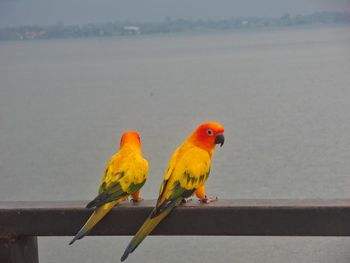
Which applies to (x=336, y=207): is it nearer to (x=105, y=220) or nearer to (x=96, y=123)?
(x=105, y=220)

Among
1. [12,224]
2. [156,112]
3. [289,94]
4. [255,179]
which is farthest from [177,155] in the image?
[289,94]

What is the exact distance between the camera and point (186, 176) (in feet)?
9.43

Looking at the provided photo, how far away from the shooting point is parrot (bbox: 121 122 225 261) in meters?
2.45

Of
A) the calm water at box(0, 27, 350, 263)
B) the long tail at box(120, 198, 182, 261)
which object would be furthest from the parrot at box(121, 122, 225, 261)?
the calm water at box(0, 27, 350, 263)

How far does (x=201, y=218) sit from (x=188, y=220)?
0.08 m

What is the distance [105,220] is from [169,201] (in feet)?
0.82

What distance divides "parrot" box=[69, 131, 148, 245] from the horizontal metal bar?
5cm

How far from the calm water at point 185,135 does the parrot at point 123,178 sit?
346cm

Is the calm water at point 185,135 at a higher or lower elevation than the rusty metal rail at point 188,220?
lower

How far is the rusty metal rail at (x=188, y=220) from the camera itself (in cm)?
234

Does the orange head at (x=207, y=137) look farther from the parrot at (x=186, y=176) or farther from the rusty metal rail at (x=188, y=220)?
the rusty metal rail at (x=188, y=220)

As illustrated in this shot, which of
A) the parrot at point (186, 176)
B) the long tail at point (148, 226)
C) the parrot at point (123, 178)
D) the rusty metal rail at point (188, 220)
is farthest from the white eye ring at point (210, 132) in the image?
the long tail at point (148, 226)

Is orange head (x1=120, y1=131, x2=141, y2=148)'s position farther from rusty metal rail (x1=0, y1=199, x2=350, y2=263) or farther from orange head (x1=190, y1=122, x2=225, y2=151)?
rusty metal rail (x1=0, y1=199, x2=350, y2=263)

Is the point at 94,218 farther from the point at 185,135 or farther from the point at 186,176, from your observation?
the point at 185,135
